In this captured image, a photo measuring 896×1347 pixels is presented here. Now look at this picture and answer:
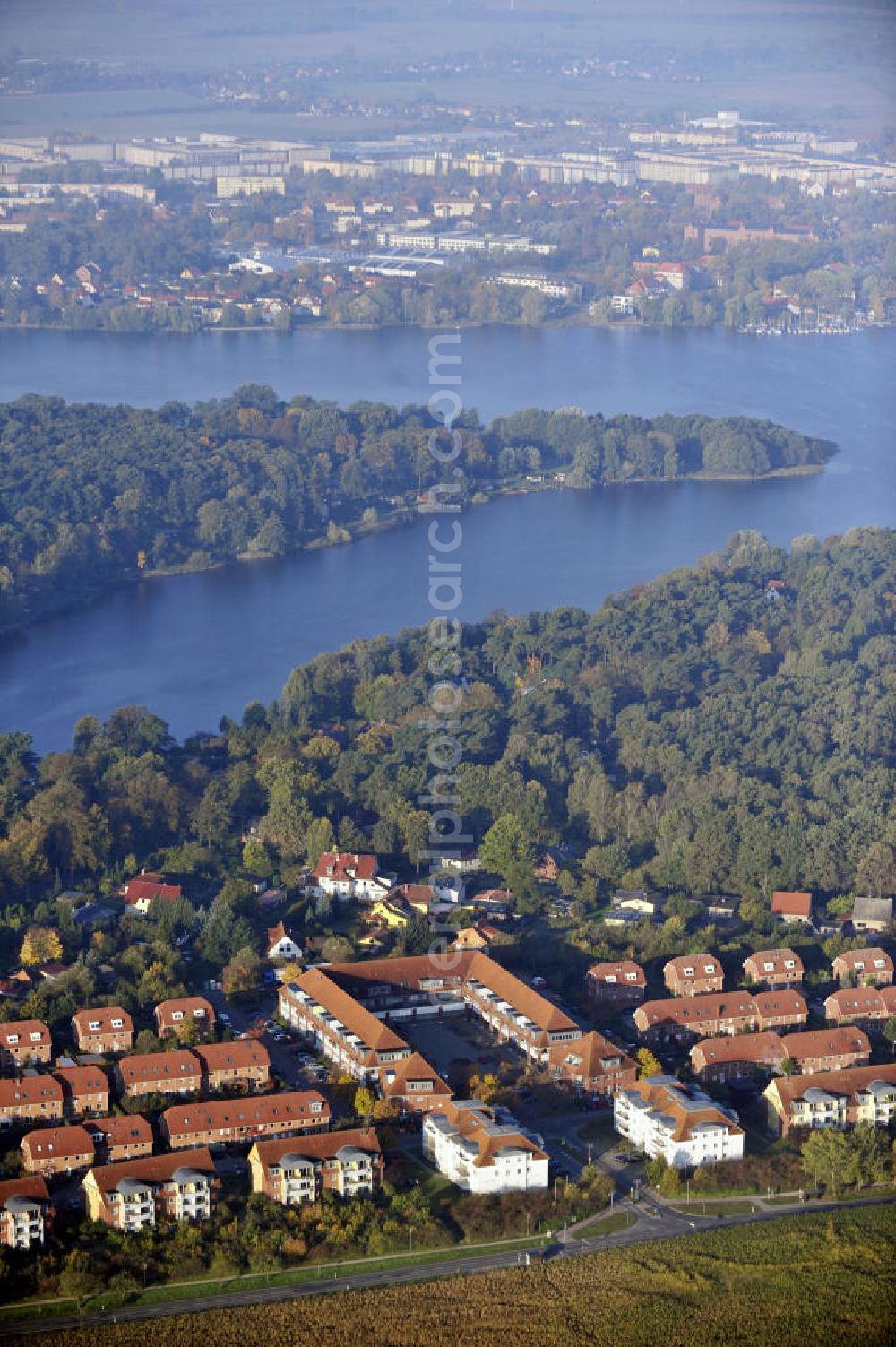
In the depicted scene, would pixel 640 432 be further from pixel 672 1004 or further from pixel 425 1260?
pixel 425 1260

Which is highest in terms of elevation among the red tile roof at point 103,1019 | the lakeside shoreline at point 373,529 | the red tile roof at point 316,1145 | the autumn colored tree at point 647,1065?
the red tile roof at point 316,1145

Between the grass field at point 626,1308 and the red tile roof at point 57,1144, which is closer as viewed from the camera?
the grass field at point 626,1308

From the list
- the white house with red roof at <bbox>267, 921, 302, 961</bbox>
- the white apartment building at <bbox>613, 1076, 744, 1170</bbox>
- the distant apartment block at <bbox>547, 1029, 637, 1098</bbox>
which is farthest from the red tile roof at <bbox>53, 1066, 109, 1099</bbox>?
the white apartment building at <bbox>613, 1076, 744, 1170</bbox>

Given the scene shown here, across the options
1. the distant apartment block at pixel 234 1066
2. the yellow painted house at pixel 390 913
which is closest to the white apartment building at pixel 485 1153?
the distant apartment block at pixel 234 1066

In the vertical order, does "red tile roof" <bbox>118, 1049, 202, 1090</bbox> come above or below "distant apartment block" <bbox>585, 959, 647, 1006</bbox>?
above

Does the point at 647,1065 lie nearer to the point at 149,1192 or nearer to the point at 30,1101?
the point at 149,1192

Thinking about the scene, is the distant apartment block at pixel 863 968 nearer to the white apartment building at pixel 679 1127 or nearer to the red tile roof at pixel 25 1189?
the white apartment building at pixel 679 1127

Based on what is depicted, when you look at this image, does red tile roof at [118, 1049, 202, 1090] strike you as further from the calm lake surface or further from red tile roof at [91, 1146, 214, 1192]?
the calm lake surface
